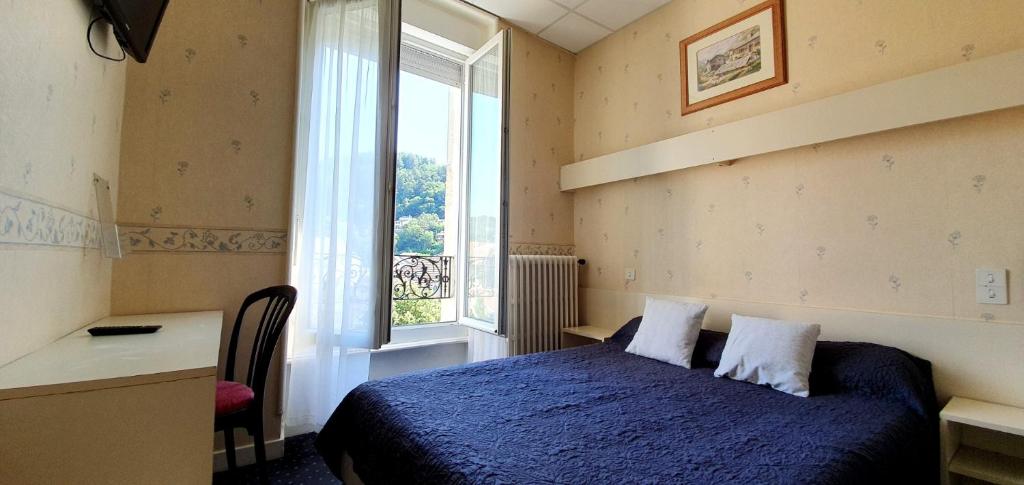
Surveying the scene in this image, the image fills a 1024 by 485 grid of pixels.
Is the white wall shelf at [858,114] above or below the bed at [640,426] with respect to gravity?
above

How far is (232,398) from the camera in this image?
1.57m

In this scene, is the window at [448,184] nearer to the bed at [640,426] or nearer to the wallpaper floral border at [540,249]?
the wallpaper floral border at [540,249]

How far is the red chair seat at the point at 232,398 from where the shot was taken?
153cm

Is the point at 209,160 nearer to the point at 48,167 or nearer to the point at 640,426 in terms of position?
the point at 48,167

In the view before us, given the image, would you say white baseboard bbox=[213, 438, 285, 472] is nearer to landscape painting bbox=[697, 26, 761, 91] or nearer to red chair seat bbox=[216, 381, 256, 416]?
red chair seat bbox=[216, 381, 256, 416]

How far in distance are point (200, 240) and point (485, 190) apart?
1618 millimetres

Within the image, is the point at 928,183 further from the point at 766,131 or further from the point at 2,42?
the point at 2,42

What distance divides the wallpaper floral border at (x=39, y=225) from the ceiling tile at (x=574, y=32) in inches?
120

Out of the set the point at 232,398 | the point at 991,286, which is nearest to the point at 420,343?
the point at 232,398

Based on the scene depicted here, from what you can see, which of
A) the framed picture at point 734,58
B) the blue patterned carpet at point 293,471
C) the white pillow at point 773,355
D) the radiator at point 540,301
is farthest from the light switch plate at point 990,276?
the blue patterned carpet at point 293,471

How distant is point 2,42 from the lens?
91cm

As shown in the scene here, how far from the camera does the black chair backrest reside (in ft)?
5.69

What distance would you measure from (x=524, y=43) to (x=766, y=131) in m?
1.99

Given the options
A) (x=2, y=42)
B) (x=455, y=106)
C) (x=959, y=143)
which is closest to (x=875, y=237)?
(x=959, y=143)
